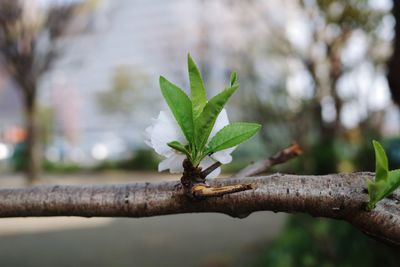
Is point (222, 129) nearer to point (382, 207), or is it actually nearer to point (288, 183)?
point (288, 183)

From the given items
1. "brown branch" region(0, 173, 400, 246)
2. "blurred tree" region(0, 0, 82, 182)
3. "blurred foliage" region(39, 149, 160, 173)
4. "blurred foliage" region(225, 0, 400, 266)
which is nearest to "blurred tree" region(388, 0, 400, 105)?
"blurred foliage" region(225, 0, 400, 266)

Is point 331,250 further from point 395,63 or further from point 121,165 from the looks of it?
point 121,165

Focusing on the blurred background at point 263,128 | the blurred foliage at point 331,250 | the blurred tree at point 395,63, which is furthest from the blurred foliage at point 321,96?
the blurred tree at point 395,63

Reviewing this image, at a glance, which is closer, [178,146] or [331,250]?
[178,146]

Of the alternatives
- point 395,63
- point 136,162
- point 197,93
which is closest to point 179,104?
point 197,93

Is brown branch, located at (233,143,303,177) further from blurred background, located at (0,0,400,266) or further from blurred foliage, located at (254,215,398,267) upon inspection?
blurred foliage, located at (254,215,398,267)

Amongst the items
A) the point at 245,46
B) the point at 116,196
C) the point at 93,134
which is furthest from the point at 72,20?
the point at 93,134

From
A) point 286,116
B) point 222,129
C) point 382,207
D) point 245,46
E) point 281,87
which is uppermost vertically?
point 245,46
